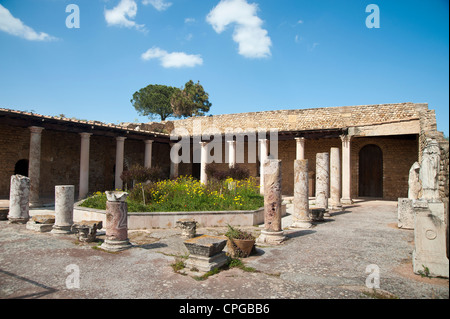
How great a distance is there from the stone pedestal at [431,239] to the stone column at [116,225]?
5.98 metres

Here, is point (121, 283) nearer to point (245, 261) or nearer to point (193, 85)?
point (245, 261)

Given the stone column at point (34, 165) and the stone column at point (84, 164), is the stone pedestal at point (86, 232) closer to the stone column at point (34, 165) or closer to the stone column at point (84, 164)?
the stone column at point (34, 165)

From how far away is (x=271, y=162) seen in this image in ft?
25.3

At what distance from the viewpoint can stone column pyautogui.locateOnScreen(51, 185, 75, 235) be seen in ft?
27.4

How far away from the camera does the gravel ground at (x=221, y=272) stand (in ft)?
14.1

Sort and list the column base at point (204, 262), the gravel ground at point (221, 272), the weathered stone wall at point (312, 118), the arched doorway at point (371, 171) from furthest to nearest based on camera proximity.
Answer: the arched doorway at point (371, 171), the weathered stone wall at point (312, 118), the column base at point (204, 262), the gravel ground at point (221, 272)

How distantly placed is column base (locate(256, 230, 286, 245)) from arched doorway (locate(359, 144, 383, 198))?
12.4 meters

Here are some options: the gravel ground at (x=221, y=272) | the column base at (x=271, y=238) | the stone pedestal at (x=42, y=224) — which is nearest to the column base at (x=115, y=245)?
the gravel ground at (x=221, y=272)

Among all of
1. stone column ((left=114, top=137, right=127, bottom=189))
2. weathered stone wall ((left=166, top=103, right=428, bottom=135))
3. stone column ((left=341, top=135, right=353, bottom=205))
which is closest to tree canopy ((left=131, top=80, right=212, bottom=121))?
weathered stone wall ((left=166, top=103, right=428, bottom=135))

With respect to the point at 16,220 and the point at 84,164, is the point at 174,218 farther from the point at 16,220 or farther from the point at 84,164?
the point at 84,164

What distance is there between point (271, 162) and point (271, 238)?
1.98 m

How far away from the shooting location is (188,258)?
552 centimetres

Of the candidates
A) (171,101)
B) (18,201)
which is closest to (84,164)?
(18,201)

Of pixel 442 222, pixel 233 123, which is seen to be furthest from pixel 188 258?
pixel 233 123
